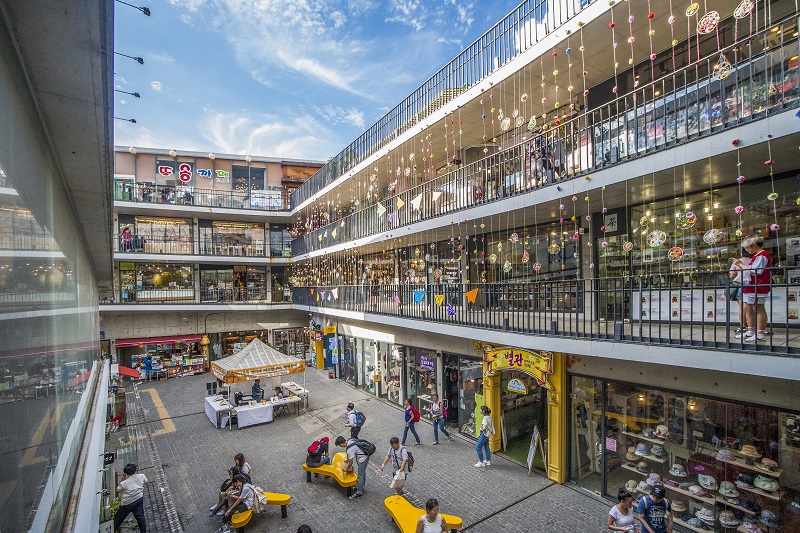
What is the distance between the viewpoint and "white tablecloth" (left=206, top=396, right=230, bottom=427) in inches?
591

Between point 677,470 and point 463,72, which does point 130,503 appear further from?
point 463,72

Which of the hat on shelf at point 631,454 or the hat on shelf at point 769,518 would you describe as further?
the hat on shelf at point 631,454

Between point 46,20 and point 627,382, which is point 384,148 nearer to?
point 627,382

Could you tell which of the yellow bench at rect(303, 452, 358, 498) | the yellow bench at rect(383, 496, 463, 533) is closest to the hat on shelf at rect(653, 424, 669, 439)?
the yellow bench at rect(383, 496, 463, 533)

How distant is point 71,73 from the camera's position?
260 centimetres

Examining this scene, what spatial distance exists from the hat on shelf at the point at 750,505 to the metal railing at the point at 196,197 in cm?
2595

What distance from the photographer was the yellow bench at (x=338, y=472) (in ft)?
32.2

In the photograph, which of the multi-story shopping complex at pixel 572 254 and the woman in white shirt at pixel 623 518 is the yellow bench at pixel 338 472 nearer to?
the multi-story shopping complex at pixel 572 254

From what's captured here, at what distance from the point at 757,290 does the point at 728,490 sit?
4.07 metres

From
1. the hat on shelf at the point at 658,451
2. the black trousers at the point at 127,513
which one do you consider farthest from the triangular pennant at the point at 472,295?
the black trousers at the point at 127,513

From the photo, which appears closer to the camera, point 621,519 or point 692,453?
point 621,519

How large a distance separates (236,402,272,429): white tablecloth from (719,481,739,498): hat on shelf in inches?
541

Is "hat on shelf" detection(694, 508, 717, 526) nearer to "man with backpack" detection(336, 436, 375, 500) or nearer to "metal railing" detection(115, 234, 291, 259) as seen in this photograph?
"man with backpack" detection(336, 436, 375, 500)

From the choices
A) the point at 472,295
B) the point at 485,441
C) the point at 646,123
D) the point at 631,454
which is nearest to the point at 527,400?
the point at 485,441
